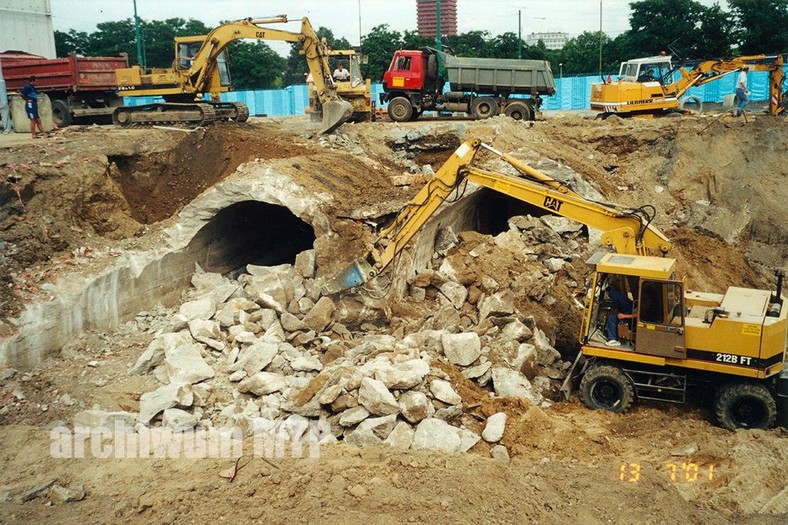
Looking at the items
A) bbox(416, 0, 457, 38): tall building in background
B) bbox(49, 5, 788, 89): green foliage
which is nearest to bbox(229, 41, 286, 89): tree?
bbox(49, 5, 788, 89): green foliage

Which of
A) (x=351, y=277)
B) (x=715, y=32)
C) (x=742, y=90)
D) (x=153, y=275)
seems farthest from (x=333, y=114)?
(x=715, y=32)

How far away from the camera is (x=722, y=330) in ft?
28.6

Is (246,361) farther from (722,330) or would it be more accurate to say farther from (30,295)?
(722,330)

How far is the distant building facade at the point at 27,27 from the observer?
96.1 feet

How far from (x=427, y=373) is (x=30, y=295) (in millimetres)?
5825

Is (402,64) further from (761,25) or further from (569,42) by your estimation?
(569,42)

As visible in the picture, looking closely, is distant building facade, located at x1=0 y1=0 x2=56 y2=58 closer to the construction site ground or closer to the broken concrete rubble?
the construction site ground

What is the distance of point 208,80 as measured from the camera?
18469 mm

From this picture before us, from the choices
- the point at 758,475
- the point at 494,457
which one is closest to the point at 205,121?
the point at 494,457

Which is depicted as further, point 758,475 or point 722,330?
point 722,330

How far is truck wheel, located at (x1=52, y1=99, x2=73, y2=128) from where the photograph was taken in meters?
20.2

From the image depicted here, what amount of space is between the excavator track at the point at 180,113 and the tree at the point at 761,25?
23.8m

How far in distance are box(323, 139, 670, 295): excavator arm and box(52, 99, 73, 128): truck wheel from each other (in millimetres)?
12505

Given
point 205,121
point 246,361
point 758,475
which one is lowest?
point 758,475
